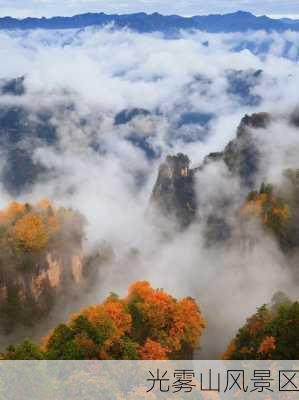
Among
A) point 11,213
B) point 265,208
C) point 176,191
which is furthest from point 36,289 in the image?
point 176,191

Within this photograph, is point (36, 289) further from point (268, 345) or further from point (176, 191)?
point (176, 191)

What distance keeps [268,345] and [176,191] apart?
10158cm

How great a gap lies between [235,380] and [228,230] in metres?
72.8

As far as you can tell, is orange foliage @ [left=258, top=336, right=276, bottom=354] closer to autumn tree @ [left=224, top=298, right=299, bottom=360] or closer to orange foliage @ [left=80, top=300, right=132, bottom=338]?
autumn tree @ [left=224, top=298, right=299, bottom=360]

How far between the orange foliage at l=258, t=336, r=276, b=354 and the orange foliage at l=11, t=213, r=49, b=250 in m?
49.5

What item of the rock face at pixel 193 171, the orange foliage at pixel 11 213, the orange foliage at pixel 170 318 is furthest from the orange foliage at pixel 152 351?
the rock face at pixel 193 171

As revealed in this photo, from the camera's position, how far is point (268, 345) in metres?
52.8

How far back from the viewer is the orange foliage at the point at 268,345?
52.6 meters

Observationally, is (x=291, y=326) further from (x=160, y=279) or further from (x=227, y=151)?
(x=227, y=151)

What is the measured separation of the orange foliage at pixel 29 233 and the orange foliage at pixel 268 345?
4951cm

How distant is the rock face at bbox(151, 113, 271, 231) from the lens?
133000mm

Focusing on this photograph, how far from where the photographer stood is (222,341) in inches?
3275

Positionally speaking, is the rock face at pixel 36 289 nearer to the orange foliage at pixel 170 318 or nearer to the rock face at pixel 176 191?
the orange foliage at pixel 170 318

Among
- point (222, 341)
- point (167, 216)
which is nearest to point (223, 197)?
point (167, 216)
